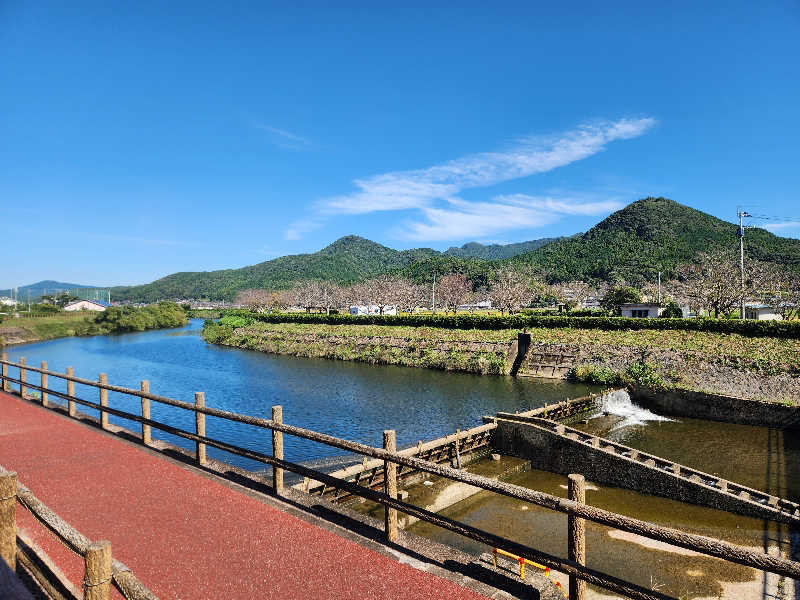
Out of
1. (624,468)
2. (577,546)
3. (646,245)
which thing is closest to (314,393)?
(624,468)

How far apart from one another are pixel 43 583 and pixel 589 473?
46.5 ft

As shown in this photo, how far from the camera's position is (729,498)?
12531 millimetres

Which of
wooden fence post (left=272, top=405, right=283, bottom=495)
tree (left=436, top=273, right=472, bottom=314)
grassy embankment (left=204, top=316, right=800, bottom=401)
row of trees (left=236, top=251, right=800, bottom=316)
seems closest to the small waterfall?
grassy embankment (left=204, top=316, right=800, bottom=401)

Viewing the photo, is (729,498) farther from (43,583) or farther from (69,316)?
(69,316)

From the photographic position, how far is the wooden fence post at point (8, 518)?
12.7 feet

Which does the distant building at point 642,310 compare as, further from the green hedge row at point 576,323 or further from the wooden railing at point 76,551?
the wooden railing at point 76,551

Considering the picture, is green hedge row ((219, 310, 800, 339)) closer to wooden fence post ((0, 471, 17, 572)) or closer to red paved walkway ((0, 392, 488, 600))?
red paved walkway ((0, 392, 488, 600))

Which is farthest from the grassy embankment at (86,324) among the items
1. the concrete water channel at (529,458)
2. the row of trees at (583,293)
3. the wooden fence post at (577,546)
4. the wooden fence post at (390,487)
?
the wooden fence post at (577,546)

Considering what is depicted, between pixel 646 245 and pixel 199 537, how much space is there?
124926 mm

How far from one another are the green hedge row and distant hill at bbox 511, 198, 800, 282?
54.2 metres

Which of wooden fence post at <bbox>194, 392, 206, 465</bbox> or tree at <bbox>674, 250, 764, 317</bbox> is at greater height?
tree at <bbox>674, 250, 764, 317</bbox>

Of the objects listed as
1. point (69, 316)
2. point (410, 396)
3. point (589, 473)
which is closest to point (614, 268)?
point (410, 396)

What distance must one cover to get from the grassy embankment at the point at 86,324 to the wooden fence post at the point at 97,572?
248 ft

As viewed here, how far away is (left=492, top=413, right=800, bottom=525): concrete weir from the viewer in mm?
12547
